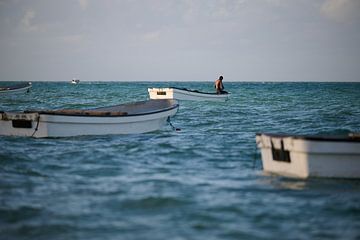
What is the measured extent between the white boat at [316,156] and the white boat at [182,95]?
2694 centimetres

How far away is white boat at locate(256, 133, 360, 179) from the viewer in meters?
8.21

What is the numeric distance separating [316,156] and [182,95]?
91.2ft

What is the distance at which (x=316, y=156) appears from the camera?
326 inches

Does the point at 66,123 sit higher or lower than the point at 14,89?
lower

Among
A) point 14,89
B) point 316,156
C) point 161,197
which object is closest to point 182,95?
point 14,89

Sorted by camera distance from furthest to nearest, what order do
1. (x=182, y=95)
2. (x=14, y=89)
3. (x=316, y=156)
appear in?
(x=14, y=89) → (x=182, y=95) → (x=316, y=156)

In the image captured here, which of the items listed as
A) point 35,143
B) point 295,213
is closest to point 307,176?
point 295,213

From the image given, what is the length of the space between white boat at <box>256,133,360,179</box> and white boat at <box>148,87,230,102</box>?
88.4ft

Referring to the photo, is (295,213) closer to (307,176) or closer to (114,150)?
(307,176)

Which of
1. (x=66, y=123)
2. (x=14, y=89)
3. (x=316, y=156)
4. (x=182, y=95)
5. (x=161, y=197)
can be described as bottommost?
(x=161, y=197)

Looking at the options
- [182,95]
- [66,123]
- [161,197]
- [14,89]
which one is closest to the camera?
[161,197]

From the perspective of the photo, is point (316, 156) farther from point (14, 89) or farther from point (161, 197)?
point (14, 89)

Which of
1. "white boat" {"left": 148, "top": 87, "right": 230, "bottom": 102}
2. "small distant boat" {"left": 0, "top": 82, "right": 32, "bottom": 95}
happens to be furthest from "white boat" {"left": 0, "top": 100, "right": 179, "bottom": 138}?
"small distant boat" {"left": 0, "top": 82, "right": 32, "bottom": 95}

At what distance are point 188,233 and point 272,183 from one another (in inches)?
113
